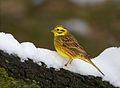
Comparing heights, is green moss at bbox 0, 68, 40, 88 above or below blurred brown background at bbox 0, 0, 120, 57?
above

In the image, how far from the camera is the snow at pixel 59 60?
5805mm

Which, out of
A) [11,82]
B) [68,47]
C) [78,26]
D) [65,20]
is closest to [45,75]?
[11,82]

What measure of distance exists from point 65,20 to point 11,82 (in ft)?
44.5

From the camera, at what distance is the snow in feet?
19.0

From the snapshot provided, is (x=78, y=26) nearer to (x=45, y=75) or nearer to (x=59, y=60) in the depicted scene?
(x=59, y=60)

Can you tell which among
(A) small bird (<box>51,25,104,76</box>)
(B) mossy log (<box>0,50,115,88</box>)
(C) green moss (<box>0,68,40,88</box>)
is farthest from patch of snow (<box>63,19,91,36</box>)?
(C) green moss (<box>0,68,40,88</box>)

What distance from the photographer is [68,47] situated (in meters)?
6.69

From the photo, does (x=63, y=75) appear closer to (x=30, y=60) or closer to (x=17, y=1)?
(x=30, y=60)

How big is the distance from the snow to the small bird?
9cm

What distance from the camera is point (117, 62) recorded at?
5984 mm

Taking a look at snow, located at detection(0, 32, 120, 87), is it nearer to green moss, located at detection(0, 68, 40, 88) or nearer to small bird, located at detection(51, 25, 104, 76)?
small bird, located at detection(51, 25, 104, 76)

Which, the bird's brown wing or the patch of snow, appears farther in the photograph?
the patch of snow

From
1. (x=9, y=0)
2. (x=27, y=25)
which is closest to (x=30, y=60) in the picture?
(x=27, y=25)

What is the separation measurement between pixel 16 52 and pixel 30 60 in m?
0.15
